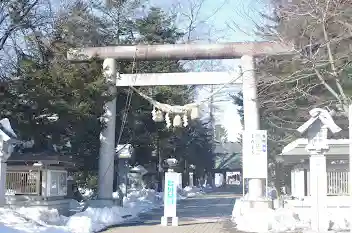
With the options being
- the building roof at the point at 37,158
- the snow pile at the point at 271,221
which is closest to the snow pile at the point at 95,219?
the building roof at the point at 37,158

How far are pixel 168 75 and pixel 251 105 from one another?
400 cm

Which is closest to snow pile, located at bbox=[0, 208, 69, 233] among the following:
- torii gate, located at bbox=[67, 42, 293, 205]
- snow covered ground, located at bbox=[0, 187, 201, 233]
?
snow covered ground, located at bbox=[0, 187, 201, 233]

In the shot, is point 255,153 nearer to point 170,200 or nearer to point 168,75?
point 170,200

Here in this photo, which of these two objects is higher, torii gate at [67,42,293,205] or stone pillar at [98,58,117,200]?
torii gate at [67,42,293,205]

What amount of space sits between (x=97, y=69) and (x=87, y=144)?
4612 mm

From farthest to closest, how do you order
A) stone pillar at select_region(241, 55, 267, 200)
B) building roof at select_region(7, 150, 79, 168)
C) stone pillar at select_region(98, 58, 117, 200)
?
stone pillar at select_region(98, 58, 117, 200), stone pillar at select_region(241, 55, 267, 200), building roof at select_region(7, 150, 79, 168)

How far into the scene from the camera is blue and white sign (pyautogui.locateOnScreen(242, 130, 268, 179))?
70.4ft

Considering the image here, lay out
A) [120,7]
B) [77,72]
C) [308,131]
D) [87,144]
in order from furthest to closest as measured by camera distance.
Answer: [120,7]
[87,144]
[77,72]
[308,131]

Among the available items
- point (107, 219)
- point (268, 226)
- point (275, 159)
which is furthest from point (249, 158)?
point (275, 159)

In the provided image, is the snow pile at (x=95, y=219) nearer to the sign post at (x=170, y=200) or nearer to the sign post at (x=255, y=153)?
the sign post at (x=170, y=200)

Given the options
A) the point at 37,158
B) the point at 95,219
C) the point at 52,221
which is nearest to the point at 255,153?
the point at 95,219

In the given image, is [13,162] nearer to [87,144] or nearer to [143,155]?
[87,144]

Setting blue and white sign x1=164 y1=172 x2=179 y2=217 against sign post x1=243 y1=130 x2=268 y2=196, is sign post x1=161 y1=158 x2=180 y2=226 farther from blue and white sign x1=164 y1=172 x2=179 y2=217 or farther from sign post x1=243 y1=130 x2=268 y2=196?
sign post x1=243 y1=130 x2=268 y2=196

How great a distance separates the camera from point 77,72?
24047 millimetres
